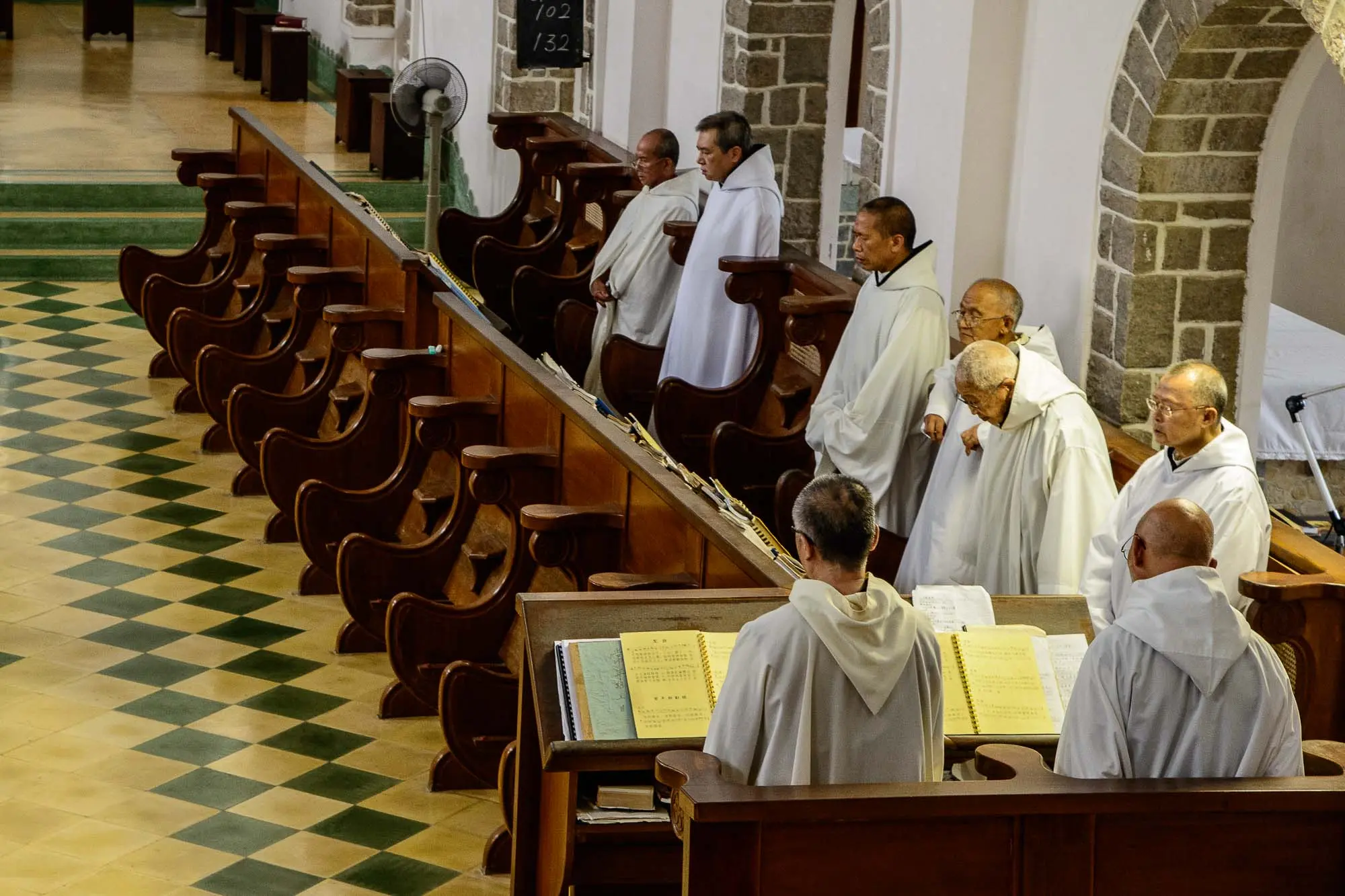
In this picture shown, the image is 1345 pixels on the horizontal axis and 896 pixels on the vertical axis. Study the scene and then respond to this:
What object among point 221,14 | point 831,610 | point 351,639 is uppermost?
point 221,14

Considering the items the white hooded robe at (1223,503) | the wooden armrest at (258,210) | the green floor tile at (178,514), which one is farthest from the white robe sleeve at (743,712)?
the wooden armrest at (258,210)

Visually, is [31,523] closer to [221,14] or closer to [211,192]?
[211,192]

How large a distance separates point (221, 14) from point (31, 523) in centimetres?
1196

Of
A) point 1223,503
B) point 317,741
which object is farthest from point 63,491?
point 1223,503

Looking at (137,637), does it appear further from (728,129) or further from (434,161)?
(434,161)

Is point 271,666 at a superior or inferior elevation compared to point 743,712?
inferior

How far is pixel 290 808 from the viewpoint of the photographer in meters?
5.82

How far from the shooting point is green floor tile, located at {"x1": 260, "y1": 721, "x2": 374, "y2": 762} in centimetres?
624

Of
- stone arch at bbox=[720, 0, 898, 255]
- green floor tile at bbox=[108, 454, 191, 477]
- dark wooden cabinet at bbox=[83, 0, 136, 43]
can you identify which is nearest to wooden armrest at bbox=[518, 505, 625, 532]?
green floor tile at bbox=[108, 454, 191, 477]

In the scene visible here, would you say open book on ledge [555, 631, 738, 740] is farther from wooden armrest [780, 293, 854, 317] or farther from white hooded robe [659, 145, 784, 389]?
white hooded robe [659, 145, 784, 389]

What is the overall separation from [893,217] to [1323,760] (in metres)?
3.34

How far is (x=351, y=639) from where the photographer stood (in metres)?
7.08

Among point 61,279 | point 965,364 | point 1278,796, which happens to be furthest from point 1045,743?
point 61,279

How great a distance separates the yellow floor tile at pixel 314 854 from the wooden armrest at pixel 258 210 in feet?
14.6
